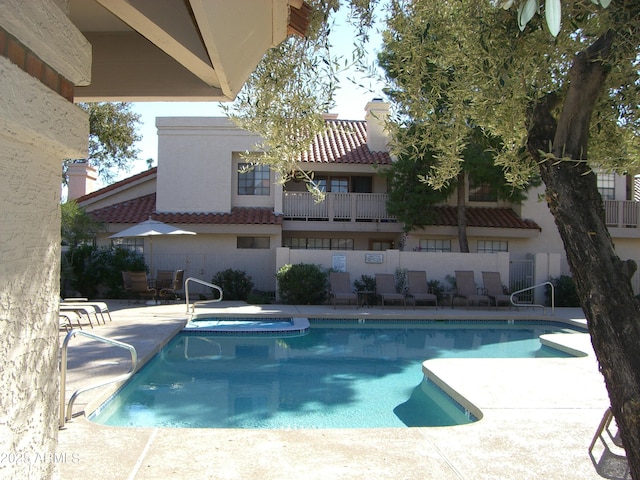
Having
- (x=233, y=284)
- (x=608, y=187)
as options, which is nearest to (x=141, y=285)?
(x=233, y=284)

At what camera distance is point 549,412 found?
7.00m

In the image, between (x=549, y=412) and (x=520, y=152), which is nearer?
(x=520, y=152)

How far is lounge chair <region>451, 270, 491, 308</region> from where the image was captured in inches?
792

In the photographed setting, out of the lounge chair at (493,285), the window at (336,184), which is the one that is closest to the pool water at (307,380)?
the lounge chair at (493,285)

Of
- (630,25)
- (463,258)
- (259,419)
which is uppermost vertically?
→ (630,25)

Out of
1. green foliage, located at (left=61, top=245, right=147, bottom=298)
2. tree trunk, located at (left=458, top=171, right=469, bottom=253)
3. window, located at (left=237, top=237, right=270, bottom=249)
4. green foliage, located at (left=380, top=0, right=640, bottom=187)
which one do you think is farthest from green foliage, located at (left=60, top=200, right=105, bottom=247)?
green foliage, located at (left=380, top=0, right=640, bottom=187)

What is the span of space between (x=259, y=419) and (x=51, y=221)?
20.5ft

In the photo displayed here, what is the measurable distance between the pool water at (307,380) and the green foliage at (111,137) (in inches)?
795

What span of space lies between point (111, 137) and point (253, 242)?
13.2 m

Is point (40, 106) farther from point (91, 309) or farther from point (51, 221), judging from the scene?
point (91, 309)

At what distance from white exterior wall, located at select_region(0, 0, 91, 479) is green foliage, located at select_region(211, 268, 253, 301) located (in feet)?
62.4

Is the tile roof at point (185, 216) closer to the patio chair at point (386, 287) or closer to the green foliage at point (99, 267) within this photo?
the green foliage at point (99, 267)

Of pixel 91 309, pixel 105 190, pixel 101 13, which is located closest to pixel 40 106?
pixel 101 13

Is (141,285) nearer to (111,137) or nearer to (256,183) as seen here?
(256,183)
